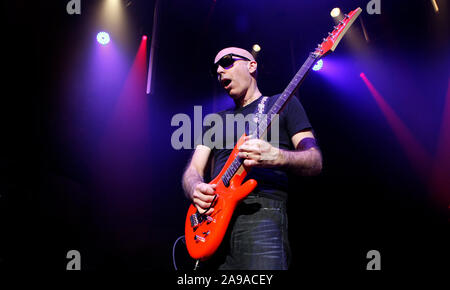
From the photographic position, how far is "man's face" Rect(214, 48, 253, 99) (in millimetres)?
2711

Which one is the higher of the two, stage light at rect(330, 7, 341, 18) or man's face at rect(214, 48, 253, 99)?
stage light at rect(330, 7, 341, 18)

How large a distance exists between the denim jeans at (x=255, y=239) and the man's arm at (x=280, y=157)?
308mm

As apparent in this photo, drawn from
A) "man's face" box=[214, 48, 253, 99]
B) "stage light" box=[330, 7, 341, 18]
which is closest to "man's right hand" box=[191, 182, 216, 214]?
"man's face" box=[214, 48, 253, 99]

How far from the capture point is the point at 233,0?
16.2 feet

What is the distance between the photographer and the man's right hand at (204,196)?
210 cm

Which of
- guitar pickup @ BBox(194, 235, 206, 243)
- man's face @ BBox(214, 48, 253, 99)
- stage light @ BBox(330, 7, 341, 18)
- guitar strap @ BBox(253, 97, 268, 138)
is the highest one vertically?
stage light @ BBox(330, 7, 341, 18)

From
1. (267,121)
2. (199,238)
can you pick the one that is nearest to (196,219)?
(199,238)

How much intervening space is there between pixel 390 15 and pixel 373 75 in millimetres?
963

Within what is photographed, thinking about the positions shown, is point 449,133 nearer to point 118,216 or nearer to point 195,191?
point 195,191

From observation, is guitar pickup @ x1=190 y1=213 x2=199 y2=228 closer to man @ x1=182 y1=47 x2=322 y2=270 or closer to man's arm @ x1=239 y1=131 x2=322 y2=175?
man @ x1=182 y1=47 x2=322 y2=270

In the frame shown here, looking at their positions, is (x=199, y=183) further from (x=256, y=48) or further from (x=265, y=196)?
(x=256, y=48)

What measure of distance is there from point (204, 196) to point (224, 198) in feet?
0.55
